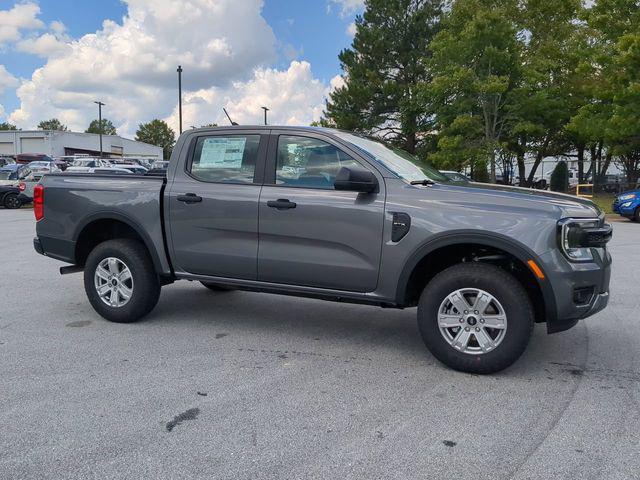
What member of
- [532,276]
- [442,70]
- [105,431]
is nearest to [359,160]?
[532,276]

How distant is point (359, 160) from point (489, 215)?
3.71 ft

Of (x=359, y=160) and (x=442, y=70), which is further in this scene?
(x=442, y=70)

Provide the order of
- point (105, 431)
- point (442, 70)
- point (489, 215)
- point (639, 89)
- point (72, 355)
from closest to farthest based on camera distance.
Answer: point (105, 431), point (489, 215), point (72, 355), point (639, 89), point (442, 70)

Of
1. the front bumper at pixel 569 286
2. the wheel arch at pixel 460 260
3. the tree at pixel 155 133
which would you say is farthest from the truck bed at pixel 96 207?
the tree at pixel 155 133

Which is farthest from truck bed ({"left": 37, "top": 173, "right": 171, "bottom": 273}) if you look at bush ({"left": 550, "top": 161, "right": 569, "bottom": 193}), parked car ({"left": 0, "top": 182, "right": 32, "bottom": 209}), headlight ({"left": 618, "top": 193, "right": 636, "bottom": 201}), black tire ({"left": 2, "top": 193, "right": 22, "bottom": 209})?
bush ({"left": 550, "top": 161, "right": 569, "bottom": 193})

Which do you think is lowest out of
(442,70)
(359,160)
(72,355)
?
(72,355)

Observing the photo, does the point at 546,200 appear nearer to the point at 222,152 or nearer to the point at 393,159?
the point at 393,159

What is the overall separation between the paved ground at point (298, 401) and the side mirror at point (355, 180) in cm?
135

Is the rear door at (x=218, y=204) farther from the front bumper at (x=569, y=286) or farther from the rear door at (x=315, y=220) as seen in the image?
the front bumper at (x=569, y=286)

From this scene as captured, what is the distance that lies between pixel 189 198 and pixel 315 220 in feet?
4.10

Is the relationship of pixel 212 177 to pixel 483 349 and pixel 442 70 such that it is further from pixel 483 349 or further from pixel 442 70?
pixel 442 70

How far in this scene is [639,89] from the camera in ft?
67.7

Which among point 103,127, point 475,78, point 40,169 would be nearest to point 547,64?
point 475,78

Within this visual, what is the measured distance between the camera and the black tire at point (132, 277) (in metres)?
5.20
